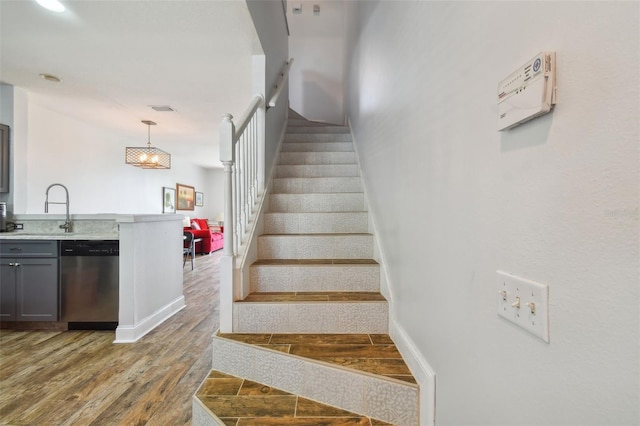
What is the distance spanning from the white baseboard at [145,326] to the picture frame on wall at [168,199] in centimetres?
470

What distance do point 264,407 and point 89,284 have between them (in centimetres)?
234

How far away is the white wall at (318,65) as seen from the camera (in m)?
5.29

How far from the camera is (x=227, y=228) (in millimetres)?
1645

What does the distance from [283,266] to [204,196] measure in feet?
27.8

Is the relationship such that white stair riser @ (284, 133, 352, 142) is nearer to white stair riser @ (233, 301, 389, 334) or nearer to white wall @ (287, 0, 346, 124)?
white wall @ (287, 0, 346, 124)

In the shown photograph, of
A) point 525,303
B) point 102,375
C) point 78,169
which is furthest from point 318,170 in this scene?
point 78,169

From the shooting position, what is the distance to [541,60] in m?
0.57

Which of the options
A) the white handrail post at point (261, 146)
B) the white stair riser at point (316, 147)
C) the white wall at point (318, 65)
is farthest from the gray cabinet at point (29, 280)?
the white wall at point (318, 65)

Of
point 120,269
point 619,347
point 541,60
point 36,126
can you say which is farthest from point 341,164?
point 36,126

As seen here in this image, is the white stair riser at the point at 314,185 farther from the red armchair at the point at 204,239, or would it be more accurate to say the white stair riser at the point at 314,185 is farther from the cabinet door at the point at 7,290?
the red armchair at the point at 204,239

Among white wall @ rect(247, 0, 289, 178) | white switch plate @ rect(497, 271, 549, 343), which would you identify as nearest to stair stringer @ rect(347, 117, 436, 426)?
white switch plate @ rect(497, 271, 549, 343)

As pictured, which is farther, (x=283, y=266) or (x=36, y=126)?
(x=36, y=126)

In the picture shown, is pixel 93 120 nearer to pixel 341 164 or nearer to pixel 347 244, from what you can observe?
pixel 341 164

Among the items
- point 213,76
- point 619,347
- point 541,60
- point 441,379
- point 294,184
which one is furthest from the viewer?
point 213,76
